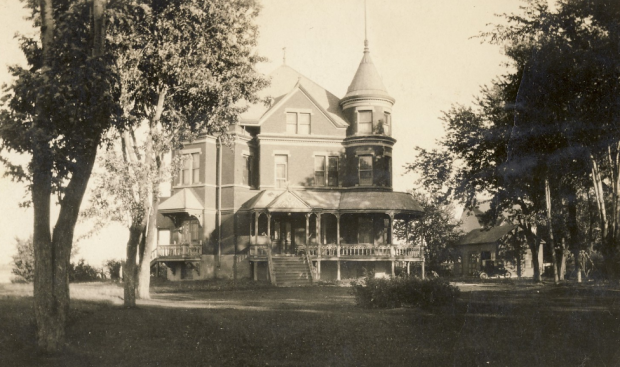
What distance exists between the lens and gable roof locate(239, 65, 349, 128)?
1344 inches

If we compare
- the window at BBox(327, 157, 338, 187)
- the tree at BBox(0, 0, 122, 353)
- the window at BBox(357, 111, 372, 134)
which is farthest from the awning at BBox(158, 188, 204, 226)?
the tree at BBox(0, 0, 122, 353)

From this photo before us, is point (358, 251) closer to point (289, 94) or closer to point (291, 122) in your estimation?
point (291, 122)

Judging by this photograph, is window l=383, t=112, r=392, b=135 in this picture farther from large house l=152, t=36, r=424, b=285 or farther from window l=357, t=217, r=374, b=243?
window l=357, t=217, r=374, b=243

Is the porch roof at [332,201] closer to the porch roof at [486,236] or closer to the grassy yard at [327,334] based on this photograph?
the grassy yard at [327,334]

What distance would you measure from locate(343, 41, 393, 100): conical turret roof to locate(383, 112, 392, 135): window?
1.12 meters

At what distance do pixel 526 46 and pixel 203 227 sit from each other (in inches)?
816

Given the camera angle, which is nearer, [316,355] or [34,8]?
[316,355]

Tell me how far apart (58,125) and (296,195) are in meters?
21.9

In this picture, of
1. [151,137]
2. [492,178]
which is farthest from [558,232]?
[151,137]

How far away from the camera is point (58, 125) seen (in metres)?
10.8

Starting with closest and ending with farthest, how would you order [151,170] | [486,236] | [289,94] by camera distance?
[151,170] < [289,94] < [486,236]

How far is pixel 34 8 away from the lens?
504 inches

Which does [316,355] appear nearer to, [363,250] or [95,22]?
[95,22]

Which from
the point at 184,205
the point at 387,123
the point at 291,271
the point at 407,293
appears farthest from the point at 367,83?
the point at 407,293
